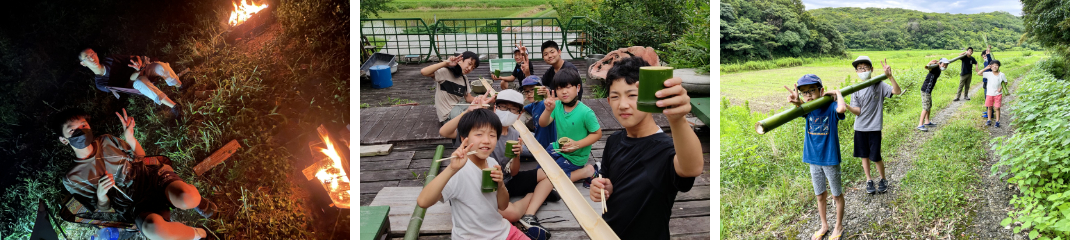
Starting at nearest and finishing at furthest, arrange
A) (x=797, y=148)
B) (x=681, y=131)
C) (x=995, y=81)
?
(x=681, y=131), (x=995, y=81), (x=797, y=148)

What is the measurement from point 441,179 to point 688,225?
126 centimetres

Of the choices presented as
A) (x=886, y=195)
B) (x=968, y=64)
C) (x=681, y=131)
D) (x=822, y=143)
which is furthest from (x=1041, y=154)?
(x=681, y=131)

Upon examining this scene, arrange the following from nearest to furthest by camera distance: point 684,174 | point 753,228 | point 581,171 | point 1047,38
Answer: point 684,174 → point 581,171 → point 1047,38 → point 753,228

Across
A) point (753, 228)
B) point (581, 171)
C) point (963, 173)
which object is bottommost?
point (753, 228)

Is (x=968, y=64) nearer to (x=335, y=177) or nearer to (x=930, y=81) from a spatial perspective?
(x=930, y=81)

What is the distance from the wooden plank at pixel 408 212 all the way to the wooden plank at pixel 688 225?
112 centimetres

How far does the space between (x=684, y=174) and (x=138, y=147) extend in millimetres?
2986

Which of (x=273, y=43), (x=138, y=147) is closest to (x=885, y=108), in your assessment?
(x=273, y=43)

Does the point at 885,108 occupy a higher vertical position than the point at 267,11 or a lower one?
lower

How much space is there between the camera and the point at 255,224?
317 centimetres

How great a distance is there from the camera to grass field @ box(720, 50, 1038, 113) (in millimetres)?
2990

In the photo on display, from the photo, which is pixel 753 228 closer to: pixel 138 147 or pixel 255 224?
pixel 255 224

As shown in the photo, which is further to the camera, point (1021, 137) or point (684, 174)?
point (1021, 137)

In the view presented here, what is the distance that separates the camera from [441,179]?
2588 mm
